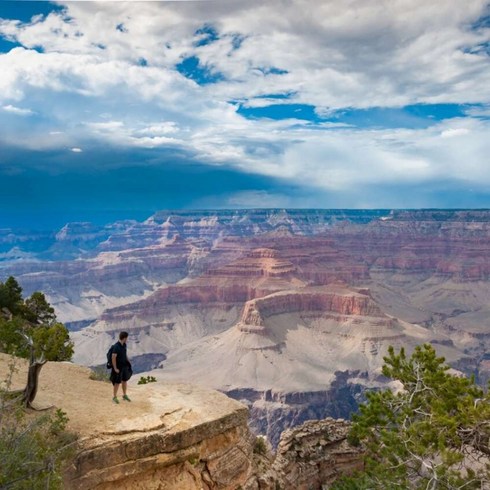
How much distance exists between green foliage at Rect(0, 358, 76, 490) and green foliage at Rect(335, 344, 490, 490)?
→ 9.63 metres

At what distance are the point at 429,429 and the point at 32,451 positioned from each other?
12.2 m

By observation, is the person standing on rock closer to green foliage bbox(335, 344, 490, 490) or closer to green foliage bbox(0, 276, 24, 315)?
green foliage bbox(335, 344, 490, 490)

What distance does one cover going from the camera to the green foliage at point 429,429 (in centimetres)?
1591

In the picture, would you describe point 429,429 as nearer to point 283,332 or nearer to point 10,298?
point 10,298

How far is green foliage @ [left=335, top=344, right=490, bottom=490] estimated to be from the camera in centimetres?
1591

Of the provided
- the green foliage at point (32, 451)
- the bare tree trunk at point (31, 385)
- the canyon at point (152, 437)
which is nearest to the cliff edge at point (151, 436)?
the canyon at point (152, 437)

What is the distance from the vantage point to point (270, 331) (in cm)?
12362

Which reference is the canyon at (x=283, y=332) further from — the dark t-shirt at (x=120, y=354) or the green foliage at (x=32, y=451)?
the green foliage at (x=32, y=451)

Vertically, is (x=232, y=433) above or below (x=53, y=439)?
below

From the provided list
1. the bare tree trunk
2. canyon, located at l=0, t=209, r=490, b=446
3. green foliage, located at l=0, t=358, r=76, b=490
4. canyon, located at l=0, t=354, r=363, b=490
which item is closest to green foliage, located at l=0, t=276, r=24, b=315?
canyon, located at l=0, t=354, r=363, b=490

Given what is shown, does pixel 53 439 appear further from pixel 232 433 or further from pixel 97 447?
pixel 232 433

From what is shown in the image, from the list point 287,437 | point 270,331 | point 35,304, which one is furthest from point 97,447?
point 270,331

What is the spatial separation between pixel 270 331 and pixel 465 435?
10812 centimetres

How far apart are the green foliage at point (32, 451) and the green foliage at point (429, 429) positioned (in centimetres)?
963
